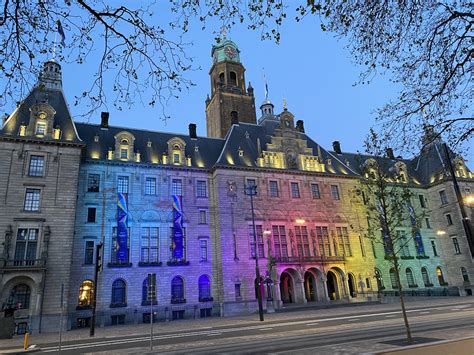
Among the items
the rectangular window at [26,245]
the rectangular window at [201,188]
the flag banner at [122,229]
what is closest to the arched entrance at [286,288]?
the rectangular window at [201,188]

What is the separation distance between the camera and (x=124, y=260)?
35.2m

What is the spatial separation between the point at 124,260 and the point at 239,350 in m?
24.5

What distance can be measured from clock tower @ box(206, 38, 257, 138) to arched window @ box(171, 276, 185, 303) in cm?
3116

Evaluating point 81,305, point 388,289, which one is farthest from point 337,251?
point 81,305

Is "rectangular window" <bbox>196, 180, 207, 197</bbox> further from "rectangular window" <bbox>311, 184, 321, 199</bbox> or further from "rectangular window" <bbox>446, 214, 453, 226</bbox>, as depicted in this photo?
"rectangular window" <bbox>446, 214, 453, 226</bbox>

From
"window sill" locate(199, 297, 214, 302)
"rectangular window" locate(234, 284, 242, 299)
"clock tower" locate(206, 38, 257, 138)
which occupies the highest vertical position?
"clock tower" locate(206, 38, 257, 138)

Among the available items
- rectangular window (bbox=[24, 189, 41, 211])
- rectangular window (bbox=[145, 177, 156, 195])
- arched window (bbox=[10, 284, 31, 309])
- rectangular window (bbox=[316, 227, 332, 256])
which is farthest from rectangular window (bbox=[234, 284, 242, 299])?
rectangular window (bbox=[24, 189, 41, 211])

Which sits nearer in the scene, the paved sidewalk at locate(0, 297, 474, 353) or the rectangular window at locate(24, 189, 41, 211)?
the paved sidewalk at locate(0, 297, 474, 353)

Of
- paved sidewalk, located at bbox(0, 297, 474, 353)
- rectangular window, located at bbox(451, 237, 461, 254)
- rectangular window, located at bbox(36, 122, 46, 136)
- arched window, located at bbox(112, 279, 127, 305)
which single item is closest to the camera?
paved sidewalk, located at bbox(0, 297, 474, 353)

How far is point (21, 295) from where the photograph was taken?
2948 cm

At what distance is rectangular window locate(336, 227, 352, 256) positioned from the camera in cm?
4559

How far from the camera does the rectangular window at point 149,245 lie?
36688 mm

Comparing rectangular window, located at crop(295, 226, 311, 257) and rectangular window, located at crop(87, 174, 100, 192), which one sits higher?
rectangular window, located at crop(87, 174, 100, 192)

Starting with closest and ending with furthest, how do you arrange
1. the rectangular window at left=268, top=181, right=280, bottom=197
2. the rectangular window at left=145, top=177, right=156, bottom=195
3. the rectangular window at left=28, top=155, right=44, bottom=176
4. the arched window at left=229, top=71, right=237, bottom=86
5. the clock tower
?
1. the rectangular window at left=28, top=155, right=44, bottom=176
2. the rectangular window at left=145, top=177, right=156, bottom=195
3. the rectangular window at left=268, top=181, right=280, bottom=197
4. the clock tower
5. the arched window at left=229, top=71, right=237, bottom=86
